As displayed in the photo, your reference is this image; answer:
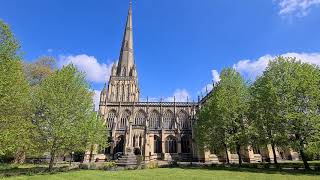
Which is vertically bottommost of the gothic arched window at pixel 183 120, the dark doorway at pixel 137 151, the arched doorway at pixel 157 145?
the dark doorway at pixel 137 151

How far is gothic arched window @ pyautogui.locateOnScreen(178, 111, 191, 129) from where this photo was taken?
63.3 metres

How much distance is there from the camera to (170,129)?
58594mm

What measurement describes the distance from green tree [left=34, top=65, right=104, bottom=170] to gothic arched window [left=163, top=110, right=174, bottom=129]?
4033cm

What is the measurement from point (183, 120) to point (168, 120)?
4282 mm

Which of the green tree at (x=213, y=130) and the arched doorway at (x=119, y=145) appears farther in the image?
the arched doorway at (x=119, y=145)

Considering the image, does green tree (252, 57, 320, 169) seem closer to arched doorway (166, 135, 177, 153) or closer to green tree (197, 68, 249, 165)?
green tree (197, 68, 249, 165)

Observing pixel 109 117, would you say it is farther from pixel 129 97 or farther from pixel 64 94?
pixel 64 94

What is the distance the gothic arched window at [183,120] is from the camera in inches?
2494

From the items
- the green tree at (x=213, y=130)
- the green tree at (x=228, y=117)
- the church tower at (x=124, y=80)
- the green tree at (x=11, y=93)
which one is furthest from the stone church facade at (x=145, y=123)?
the green tree at (x=11, y=93)

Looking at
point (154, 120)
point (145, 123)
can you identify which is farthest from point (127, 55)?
point (145, 123)

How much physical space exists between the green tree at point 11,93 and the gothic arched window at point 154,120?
43759 mm

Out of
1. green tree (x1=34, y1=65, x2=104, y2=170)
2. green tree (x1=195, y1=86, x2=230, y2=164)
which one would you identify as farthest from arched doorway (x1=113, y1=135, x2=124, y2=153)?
green tree (x1=34, y1=65, x2=104, y2=170)

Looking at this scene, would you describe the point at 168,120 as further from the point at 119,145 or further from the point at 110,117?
the point at 110,117

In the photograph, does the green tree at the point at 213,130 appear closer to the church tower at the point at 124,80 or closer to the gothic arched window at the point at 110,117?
the gothic arched window at the point at 110,117
